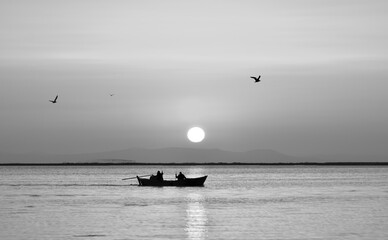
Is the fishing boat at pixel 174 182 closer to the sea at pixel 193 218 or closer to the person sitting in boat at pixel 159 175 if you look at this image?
the person sitting in boat at pixel 159 175

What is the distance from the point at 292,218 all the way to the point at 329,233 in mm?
8237

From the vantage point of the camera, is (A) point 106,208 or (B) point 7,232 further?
(A) point 106,208

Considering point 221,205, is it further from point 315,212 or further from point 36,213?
point 36,213

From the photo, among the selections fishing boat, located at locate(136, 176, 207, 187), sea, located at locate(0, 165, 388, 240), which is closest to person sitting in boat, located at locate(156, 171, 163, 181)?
fishing boat, located at locate(136, 176, 207, 187)

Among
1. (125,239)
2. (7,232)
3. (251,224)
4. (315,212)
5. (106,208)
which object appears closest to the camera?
(125,239)

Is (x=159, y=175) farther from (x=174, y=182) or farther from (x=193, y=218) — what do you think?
(x=193, y=218)

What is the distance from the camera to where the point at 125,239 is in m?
37.9

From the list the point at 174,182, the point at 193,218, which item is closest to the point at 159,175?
the point at 174,182

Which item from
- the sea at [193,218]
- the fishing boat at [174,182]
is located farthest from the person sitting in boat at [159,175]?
the sea at [193,218]

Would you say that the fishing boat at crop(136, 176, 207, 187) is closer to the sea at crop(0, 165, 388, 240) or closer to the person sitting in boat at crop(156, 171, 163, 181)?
the person sitting in boat at crop(156, 171, 163, 181)

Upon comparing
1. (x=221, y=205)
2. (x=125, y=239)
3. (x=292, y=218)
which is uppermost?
(x=221, y=205)

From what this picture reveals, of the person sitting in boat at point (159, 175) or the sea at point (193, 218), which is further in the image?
the person sitting in boat at point (159, 175)

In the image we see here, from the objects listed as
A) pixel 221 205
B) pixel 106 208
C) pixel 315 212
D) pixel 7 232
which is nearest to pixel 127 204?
pixel 106 208

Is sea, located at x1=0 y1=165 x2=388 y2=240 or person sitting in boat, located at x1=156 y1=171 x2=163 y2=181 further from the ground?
person sitting in boat, located at x1=156 y1=171 x2=163 y2=181
